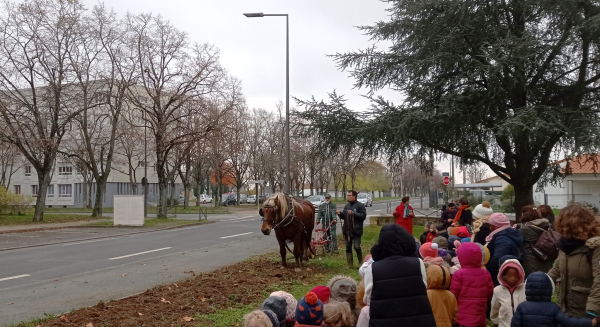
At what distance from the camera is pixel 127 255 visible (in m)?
15.2

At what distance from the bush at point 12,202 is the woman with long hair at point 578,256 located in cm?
3532

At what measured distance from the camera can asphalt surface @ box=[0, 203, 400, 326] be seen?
→ 8.77 m

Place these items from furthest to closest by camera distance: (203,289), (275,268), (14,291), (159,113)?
1. (159,113)
2. (275,268)
3. (14,291)
4. (203,289)

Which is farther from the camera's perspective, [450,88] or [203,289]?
[450,88]

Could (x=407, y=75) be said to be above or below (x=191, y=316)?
above

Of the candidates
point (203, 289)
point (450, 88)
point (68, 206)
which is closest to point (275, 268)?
point (203, 289)

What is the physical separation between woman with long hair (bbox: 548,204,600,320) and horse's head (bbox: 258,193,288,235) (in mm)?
6228

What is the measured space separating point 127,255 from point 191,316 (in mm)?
9221

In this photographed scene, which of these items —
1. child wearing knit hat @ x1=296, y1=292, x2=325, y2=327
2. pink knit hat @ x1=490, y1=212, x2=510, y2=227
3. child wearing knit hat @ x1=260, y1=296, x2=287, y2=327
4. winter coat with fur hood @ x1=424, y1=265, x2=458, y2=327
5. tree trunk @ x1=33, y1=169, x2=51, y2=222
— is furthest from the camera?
tree trunk @ x1=33, y1=169, x2=51, y2=222

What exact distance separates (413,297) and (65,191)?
73.1 meters

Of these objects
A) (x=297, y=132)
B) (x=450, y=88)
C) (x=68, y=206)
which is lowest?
(x=68, y=206)

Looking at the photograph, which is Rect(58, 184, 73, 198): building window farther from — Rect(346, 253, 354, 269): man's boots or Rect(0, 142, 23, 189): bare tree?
Rect(346, 253, 354, 269): man's boots

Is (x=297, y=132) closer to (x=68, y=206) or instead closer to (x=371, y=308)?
(x=371, y=308)

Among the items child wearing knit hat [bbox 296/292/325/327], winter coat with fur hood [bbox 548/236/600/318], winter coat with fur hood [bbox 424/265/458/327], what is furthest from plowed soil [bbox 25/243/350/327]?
winter coat with fur hood [bbox 548/236/600/318]
